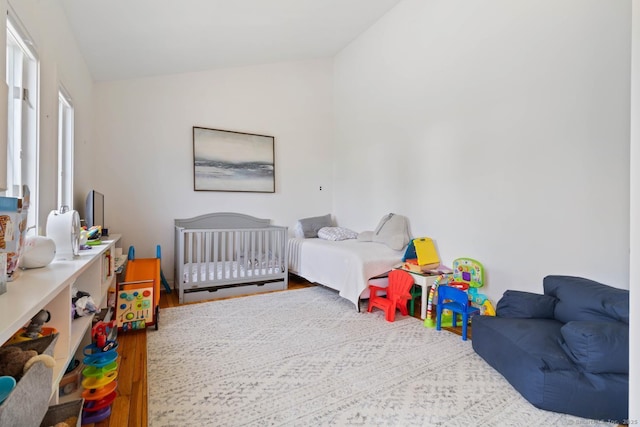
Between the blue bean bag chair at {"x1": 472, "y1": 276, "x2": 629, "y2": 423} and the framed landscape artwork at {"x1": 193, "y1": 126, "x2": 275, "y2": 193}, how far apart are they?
3062 mm

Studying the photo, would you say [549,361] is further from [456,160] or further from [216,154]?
[216,154]

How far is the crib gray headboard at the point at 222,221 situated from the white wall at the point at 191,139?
8cm

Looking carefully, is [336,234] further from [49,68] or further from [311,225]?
[49,68]

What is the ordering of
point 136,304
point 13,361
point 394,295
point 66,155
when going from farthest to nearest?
point 394,295
point 66,155
point 136,304
point 13,361

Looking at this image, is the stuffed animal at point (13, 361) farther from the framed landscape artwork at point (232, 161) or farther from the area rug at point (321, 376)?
the framed landscape artwork at point (232, 161)

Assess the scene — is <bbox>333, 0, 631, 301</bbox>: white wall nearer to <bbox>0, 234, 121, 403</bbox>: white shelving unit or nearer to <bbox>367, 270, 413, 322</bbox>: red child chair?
<bbox>367, 270, 413, 322</bbox>: red child chair

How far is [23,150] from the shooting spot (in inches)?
63.6

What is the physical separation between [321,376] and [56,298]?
1.29 m

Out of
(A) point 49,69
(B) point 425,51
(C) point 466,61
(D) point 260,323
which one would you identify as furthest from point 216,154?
(C) point 466,61

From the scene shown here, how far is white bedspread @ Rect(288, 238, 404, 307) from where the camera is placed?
2691 mm

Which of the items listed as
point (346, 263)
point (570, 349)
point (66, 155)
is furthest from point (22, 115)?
point (570, 349)

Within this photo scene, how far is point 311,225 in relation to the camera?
164 inches

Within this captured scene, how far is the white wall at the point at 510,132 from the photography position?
180cm

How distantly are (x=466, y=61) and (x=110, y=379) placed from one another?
11.0 feet
